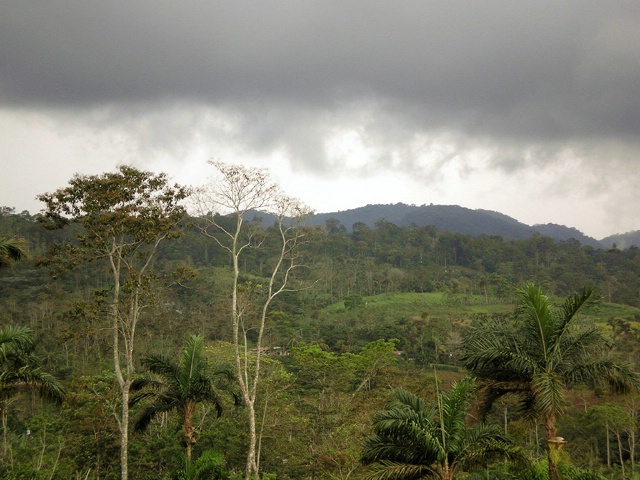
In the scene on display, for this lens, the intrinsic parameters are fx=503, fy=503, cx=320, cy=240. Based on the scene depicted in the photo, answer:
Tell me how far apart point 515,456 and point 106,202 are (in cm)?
1062

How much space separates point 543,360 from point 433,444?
236 centimetres

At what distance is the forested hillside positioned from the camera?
14867mm

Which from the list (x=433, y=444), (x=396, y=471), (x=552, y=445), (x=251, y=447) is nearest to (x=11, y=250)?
(x=251, y=447)

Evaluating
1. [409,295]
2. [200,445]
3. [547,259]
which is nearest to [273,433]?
[200,445]

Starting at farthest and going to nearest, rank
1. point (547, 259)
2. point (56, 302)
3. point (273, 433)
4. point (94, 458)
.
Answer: point (547, 259)
point (56, 302)
point (273, 433)
point (94, 458)

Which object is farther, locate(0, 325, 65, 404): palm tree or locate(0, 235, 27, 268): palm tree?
locate(0, 235, 27, 268): palm tree

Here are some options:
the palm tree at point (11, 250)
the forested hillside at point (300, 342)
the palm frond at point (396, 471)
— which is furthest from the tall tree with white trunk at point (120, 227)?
the palm frond at point (396, 471)

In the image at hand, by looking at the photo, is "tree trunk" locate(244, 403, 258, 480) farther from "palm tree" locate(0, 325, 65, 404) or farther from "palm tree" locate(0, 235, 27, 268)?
"palm tree" locate(0, 235, 27, 268)

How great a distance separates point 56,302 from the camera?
34.8 m

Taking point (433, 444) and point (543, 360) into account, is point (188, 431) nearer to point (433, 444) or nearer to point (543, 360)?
point (433, 444)

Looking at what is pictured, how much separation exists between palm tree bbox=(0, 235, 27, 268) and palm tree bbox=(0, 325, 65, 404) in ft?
4.36

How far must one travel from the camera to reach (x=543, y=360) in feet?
27.3

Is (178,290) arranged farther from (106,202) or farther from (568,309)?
(568,309)

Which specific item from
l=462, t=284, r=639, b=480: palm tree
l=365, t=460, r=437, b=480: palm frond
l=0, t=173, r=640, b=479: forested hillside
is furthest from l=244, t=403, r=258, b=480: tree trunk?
l=462, t=284, r=639, b=480: palm tree
